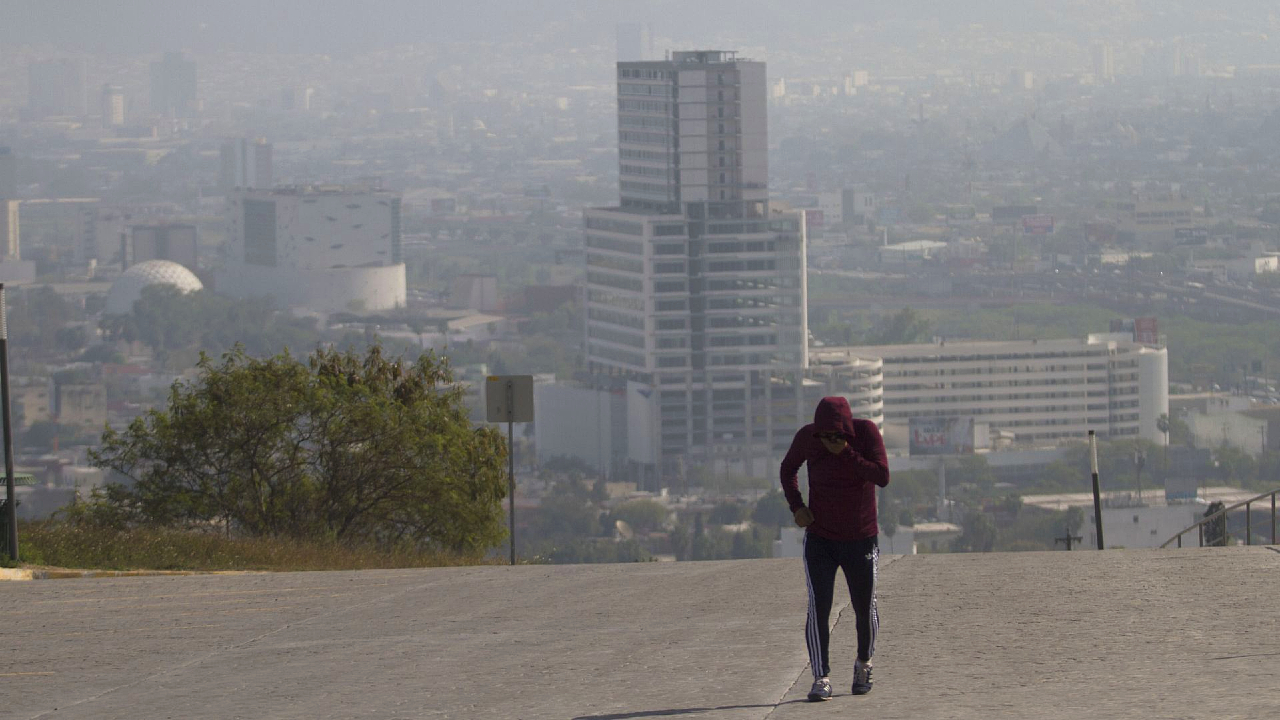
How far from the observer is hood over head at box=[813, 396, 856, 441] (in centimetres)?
720

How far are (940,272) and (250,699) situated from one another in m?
164

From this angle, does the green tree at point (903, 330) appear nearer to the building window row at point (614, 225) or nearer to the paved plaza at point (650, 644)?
the building window row at point (614, 225)

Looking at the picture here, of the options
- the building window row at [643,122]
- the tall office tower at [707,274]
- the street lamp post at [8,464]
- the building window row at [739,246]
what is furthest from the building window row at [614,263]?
the street lamp post at [8,464]

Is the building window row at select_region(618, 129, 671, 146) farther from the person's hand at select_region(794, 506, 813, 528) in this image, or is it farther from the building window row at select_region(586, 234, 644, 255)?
the person's hand at select_region(794, 506, 813, 528)

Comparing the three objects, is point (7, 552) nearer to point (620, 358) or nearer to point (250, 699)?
point (250, 699)

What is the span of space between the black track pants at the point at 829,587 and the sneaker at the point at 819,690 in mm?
28

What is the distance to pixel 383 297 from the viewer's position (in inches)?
6909

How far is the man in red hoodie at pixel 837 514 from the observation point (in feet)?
23.9

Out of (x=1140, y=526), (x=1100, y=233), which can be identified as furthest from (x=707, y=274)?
(x=1100, y=233)

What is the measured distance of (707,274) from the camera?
114 meters

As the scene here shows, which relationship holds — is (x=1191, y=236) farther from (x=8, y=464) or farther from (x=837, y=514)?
(x=837, y=514)

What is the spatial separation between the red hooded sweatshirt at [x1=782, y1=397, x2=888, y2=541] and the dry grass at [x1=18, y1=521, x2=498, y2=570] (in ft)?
25.3

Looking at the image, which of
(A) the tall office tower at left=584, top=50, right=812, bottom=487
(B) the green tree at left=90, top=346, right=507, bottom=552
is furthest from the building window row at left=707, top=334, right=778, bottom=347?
(B) the green tree at left=90, top=346, right=507, bottom=552

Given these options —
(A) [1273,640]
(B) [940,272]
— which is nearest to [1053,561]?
(A) [1273,640]
